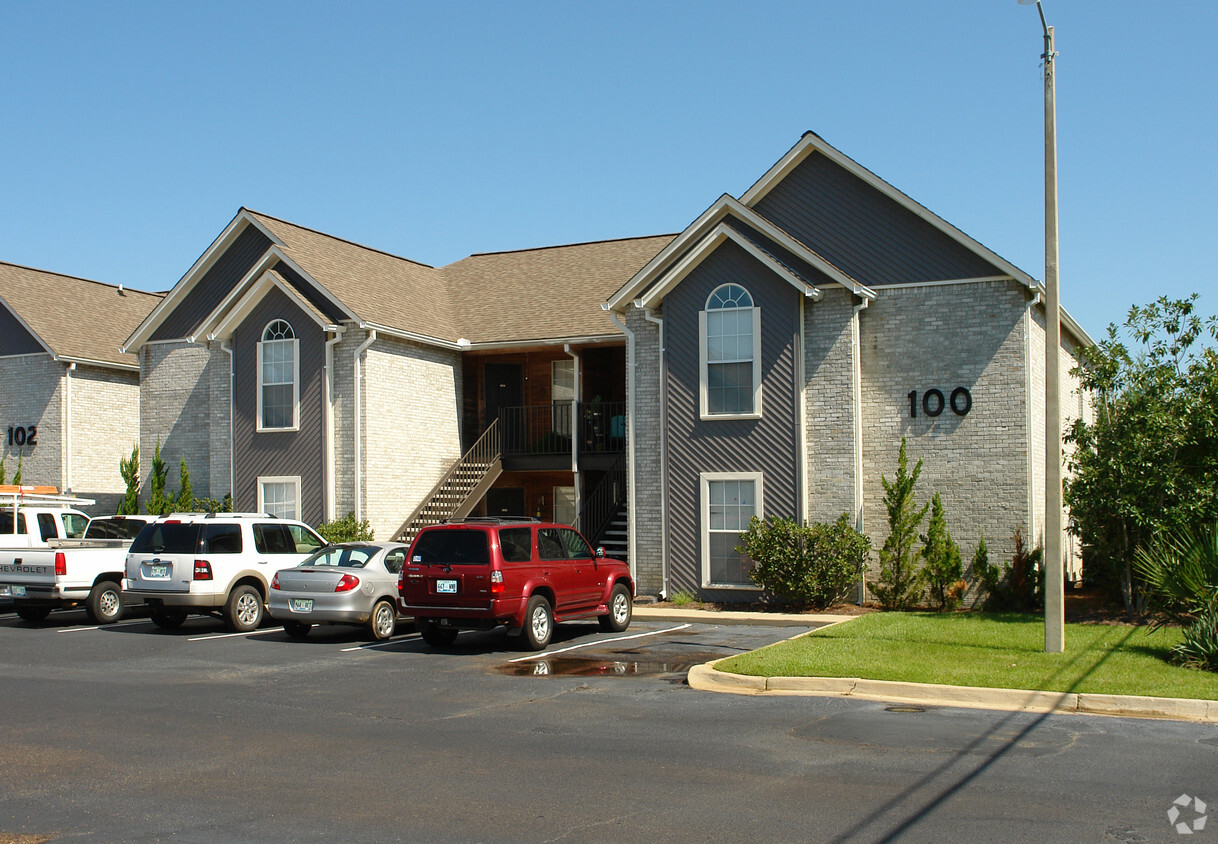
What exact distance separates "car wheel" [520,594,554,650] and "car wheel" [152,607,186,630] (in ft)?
21.9

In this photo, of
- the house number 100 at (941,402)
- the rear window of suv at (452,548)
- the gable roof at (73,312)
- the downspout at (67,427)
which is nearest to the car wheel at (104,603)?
the rear window of suv at (452,548)

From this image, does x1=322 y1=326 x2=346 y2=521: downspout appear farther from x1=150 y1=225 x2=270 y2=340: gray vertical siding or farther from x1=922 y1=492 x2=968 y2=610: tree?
x1=922 y1=492 x2=968 y2=610: tree

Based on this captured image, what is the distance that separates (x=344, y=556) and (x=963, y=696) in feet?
31.9

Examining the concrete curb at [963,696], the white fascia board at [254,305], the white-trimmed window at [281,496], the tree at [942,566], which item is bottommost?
the concrete curb at [963,696]

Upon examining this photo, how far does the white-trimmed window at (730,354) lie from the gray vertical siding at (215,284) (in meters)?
11.7

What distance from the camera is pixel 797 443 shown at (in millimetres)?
21250

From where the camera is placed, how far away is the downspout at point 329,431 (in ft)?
81.2

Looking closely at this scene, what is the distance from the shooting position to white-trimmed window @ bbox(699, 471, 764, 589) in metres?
21.7

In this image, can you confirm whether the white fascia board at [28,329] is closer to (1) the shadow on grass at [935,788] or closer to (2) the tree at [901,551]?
(2) the tree at [901,551]

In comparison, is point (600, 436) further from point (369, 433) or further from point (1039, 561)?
point (1039, 561)

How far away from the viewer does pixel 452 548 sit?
610 inches

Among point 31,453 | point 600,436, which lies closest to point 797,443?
point 600,436

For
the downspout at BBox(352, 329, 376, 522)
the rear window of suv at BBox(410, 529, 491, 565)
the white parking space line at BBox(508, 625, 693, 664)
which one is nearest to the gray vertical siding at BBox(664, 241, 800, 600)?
the white parking space line at BBox(508, 625, 693, 664)

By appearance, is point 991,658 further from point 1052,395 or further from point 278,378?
point 278,378
